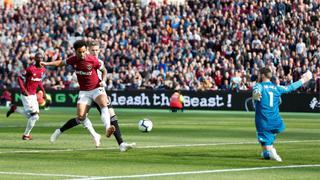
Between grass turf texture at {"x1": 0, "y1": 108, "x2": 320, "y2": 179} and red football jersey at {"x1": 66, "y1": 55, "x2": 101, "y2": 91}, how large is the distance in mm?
1412

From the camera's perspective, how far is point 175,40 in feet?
181

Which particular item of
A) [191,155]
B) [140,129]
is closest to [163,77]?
[140,129]

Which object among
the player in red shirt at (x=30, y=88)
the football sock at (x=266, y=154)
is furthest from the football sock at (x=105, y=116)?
the player in red shirt at (x=30, y=88)

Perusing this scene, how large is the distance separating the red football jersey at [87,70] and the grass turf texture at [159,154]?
141cm

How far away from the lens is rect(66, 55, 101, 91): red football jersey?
840 inches

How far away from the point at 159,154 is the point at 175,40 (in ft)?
116

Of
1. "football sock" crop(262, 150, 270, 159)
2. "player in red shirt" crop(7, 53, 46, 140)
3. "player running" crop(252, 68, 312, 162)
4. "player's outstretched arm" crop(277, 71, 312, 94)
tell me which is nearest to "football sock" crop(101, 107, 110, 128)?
"player running" crop(252, 68, 312, 162)

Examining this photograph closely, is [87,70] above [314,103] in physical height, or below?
above

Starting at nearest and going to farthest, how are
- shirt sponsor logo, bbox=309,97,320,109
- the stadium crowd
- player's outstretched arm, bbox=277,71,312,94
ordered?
1. player's outstretched arm, bbox=277,71,312,94
2. shirt sponsor logo, bbox=309,97,320,109
3. the stadium crowd

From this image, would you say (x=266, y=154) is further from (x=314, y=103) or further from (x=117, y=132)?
(x=314, y=103)

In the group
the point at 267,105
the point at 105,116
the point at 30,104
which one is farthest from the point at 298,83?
the point at 30,104

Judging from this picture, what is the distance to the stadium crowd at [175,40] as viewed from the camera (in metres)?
49.8

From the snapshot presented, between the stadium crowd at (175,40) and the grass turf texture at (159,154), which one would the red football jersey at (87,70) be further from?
the stadium crowd at (175,40)

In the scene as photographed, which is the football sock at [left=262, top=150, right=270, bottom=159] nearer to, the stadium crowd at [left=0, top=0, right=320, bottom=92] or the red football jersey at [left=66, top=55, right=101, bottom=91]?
the red football jersey at [left=66, top=55, right=101, bottom=91]
